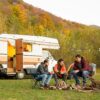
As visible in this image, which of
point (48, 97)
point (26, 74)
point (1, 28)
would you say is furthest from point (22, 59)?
point (1, 28)

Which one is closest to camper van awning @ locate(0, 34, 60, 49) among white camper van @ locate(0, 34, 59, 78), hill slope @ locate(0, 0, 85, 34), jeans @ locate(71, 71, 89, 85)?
white camper van @ locate(0, 34, 59, 78)

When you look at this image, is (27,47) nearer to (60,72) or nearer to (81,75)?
(81,75)

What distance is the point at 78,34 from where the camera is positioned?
52.9m

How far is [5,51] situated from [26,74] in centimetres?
213

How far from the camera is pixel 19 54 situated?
25.7m

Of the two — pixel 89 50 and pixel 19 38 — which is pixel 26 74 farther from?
pixel 89 50

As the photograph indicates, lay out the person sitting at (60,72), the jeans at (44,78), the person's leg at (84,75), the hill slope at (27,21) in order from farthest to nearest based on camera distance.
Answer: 1. the hill slope at (27,21)
2. the person's leg at (84,75)
3. the person sitting at (60,72)
4. the jeans at (44,78)

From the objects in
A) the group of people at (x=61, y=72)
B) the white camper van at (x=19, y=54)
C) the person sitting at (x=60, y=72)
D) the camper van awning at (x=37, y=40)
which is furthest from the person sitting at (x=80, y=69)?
the camper van awning at (x=37, y=40)

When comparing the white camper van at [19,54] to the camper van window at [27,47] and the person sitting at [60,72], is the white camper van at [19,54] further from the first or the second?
the person sitting at [60,72]

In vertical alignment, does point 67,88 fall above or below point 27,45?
below

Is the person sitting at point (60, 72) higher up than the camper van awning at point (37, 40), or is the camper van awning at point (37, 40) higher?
the camper van awning at point (37, 40)

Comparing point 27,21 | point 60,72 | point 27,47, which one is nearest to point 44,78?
point 60,72

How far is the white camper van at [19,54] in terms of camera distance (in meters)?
25.5

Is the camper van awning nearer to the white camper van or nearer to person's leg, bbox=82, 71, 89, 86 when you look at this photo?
the white camper van
